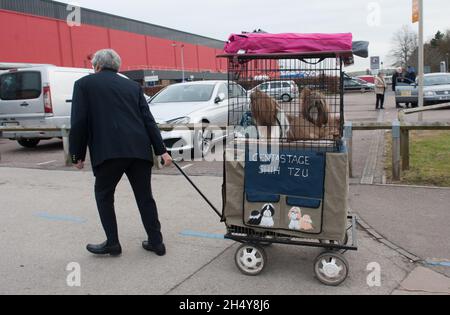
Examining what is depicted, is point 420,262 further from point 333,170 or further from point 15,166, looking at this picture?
point 15,166

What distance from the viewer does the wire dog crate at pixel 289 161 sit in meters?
3.88

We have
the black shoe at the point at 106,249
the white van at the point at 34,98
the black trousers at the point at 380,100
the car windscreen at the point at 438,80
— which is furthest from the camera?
the black trousers at the point at 380,100

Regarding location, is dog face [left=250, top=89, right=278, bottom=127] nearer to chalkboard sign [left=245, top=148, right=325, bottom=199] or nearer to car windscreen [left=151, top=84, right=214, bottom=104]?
chalkboard sign [left=245, top=148, right=325, bottom=199]

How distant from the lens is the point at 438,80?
20109mm

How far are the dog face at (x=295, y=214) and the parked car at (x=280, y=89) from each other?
0.92m

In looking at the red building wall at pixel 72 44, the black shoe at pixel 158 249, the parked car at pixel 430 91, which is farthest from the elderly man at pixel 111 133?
the red building wall at pixel 72 44

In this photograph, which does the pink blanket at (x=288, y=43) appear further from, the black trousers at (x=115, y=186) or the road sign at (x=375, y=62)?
the road sign at (x=375, y=62)

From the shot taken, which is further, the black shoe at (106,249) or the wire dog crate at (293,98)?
the black shoe at (106,249)

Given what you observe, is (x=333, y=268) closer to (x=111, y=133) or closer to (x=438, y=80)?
(x=111, y=133)

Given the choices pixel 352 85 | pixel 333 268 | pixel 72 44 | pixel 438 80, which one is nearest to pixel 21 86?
pixel 352 85

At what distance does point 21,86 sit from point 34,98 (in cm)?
54

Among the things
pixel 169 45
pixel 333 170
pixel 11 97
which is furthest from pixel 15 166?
pixel 169 45

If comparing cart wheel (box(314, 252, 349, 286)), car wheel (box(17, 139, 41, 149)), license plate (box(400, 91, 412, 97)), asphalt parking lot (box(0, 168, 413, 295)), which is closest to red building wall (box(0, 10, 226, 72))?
license plate (box(400, 91, 412, 97))

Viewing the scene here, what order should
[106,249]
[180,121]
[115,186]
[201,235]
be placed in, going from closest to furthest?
[115,186] < [106,249] < [201,235] < [180,121]
